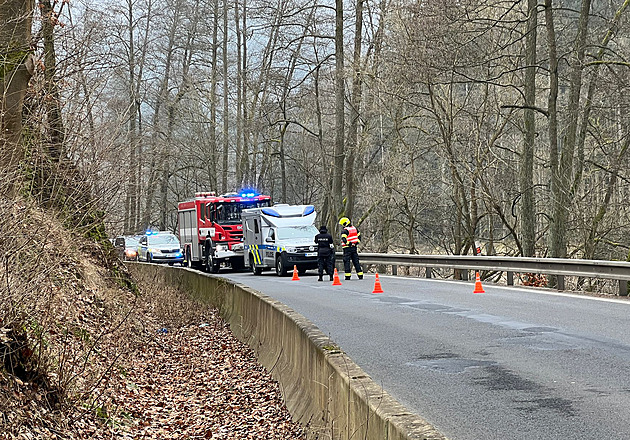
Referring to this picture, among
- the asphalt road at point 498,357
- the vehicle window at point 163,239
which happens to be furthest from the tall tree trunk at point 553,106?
the vehicle window at point 163,239

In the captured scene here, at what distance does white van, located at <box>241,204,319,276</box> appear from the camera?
31.0m

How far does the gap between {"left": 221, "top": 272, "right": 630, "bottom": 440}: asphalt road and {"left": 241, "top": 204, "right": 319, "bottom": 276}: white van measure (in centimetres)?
1246

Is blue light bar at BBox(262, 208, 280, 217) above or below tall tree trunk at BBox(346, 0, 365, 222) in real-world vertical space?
below

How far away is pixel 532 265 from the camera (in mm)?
19750

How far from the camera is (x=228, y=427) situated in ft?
30.4

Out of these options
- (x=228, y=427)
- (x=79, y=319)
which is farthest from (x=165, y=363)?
(x=228, y=427)

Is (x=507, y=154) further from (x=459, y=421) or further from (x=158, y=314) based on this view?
(x=459, y=421)

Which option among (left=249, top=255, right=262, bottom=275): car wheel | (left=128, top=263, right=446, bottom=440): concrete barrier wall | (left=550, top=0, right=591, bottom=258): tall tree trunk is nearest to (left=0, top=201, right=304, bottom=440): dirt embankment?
(left=128, top=263, right=446, bottom=440): concrete barrier wall

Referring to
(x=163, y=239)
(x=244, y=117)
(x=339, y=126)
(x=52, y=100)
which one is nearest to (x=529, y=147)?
(x=339, y=126)

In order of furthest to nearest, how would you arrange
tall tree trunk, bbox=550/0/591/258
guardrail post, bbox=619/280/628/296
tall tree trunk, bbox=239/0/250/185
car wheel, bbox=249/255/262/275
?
tall tree trunk, bbox=239/0/250/185
car wheel, bbox=249/255/262/275
tall tree trunk, bbox=550/0/591/258
guardrail post, bbox=619/280/628/296

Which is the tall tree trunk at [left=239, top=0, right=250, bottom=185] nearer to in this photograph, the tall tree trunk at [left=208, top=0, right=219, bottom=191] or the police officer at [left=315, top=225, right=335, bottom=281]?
the tall tree trunk at [left=208, top=0, right=219, bottom=191]

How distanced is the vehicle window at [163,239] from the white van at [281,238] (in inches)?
638

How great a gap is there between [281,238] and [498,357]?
21866 mm

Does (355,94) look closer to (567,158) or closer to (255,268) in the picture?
(255,268)
